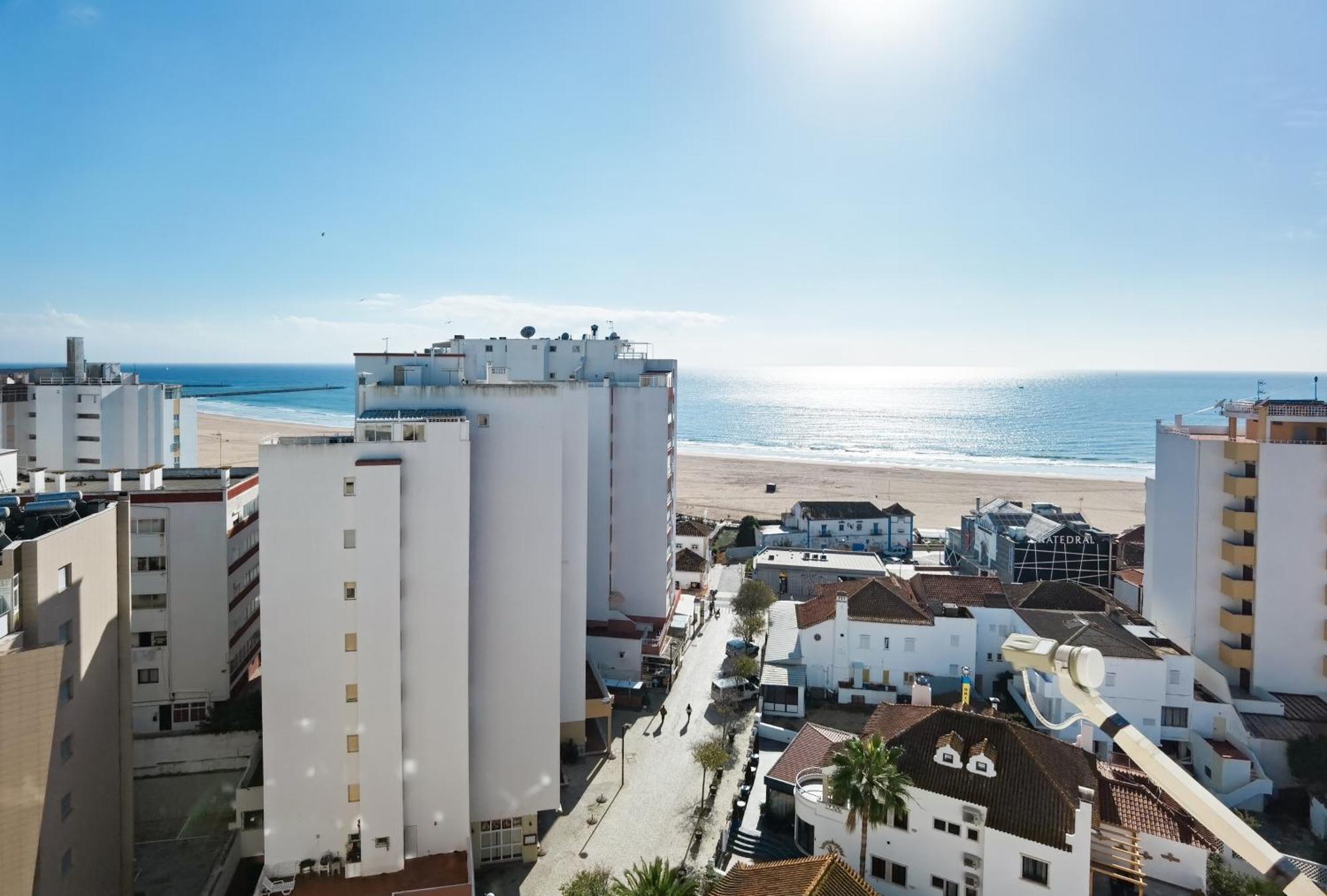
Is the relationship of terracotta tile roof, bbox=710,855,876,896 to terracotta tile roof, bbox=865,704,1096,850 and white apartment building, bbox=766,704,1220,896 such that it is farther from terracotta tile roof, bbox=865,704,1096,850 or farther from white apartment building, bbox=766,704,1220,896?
terracotta tile roof, bbox=865,704,1096,850

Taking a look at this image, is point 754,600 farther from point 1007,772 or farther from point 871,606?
point 1007,772

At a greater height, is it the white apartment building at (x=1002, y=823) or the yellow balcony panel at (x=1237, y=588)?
the yellow balcony panel at (x=1237, y=588)

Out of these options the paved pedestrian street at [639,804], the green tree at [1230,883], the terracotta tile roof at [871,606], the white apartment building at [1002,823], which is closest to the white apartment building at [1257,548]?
the green tree at [1230,883]

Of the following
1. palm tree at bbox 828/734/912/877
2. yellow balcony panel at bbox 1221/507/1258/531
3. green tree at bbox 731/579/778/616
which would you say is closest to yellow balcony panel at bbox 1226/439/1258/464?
yellow balcony panel at bbox 1221/507/1258/531

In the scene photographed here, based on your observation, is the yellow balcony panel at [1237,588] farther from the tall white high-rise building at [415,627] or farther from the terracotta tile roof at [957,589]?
the tall white high-rise building at [415,627]

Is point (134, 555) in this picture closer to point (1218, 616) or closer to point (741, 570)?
point (741, 570)

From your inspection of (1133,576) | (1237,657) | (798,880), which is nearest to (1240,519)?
(1237,657)

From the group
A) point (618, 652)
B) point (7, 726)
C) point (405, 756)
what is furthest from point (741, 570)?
point (7, 726)
